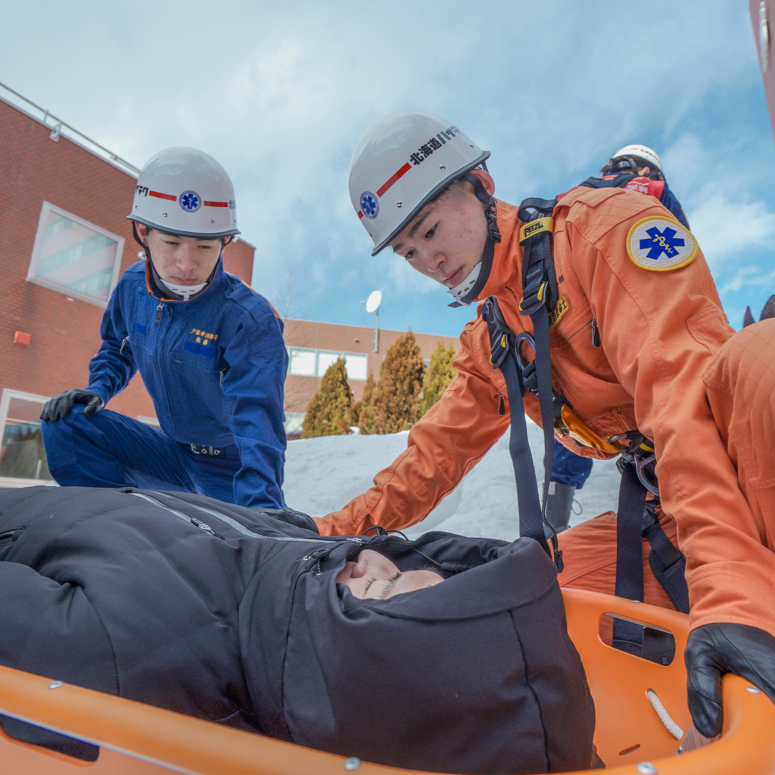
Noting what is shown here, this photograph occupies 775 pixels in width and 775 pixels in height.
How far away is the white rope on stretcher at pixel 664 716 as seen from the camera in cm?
121

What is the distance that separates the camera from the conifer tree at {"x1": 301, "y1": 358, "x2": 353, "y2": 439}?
1291cm

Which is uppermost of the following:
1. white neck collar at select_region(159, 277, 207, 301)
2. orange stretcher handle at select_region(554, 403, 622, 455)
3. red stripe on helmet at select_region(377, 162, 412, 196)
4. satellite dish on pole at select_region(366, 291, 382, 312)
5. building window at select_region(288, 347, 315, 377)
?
satellite dish on pole at select_region(366, 291, 382, 312)

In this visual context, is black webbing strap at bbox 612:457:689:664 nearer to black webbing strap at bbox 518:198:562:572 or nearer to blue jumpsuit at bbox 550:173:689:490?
black webbing strap at bbox 518:198:562:572

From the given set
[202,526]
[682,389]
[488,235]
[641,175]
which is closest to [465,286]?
[488,235]

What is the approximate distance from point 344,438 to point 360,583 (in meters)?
6.58

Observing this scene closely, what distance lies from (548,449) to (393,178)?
1091 millimetres

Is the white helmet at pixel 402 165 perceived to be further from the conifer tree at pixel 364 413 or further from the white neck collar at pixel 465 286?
the conifer tree at pixel 364 413

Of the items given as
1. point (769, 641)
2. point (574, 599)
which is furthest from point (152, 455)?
point (769, 641)

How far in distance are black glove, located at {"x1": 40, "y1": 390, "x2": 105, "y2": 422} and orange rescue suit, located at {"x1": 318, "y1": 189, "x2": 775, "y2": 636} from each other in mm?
1630

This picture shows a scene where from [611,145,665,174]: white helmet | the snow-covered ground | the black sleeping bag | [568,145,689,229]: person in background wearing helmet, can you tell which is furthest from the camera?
the snow-covered ground

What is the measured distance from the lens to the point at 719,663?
3.00 ft

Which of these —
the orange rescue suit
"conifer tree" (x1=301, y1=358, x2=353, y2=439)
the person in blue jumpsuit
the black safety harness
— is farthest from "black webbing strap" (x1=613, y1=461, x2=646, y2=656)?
"conifer tree" (x1=301, y1=358, x2=353, y2=439)

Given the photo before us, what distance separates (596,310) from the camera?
5.33 feet

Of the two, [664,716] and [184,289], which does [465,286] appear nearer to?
[664,716]
